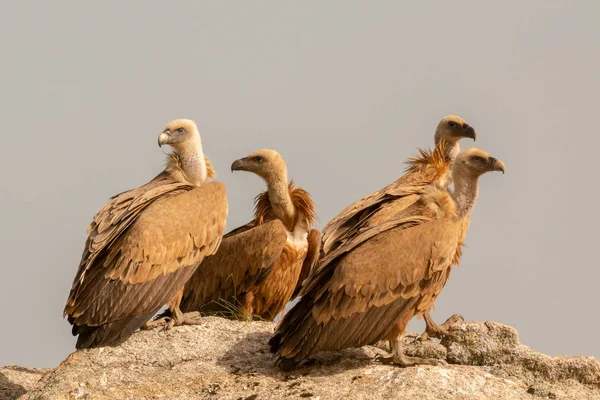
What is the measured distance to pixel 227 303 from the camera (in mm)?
14562

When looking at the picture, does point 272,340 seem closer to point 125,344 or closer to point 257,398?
point 257,398

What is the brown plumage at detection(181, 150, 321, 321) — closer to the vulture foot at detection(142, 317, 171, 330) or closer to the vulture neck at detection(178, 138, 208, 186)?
the vulture neck at detection(178, 138, 208, 186)

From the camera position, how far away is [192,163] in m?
14.4

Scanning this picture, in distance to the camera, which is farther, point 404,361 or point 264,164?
point 264,164

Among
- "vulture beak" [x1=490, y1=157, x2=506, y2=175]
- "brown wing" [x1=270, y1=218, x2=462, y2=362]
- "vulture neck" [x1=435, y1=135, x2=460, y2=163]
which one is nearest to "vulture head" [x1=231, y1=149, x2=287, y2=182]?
"vulture neck" [x1=435, y1=135, x2=460, y2=163]

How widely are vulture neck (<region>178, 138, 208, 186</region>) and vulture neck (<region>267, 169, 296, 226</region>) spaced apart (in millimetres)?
1066

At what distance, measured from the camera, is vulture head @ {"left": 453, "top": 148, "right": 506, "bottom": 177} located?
490 inches

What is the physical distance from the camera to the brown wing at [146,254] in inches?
489

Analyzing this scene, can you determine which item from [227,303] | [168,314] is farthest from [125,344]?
[227,303]

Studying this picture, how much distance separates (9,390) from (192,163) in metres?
3.40

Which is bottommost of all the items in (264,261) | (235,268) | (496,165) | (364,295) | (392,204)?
(235,268)

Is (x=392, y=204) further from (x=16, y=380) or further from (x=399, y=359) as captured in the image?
(x=16, y=380)

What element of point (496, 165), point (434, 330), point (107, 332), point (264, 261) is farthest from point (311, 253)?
point (107, 332)

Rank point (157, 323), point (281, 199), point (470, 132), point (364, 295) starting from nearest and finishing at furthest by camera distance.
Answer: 1. point (364, 295)
2. point (157, 323)
3. point (281, 199)
4. point (470, 132)
